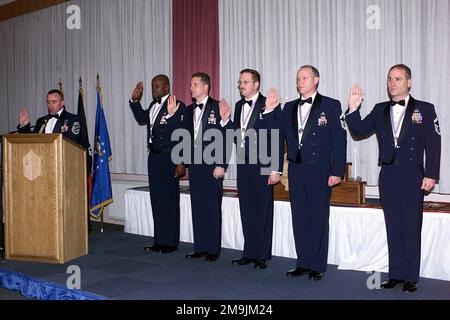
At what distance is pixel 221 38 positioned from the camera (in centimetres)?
610

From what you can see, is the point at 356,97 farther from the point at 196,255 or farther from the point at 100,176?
the point at 100,176

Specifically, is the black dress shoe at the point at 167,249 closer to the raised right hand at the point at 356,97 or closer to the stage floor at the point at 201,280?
the stage floor at the point at 201,280

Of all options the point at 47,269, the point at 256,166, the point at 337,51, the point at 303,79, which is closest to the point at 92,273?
the point at 47,269

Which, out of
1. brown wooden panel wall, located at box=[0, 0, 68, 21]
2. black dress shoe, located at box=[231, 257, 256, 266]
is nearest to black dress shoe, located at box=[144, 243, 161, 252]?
black dress shoe, located at box=[231, 257, 256, 266]

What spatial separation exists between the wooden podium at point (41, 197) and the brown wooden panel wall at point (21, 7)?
4.40 metres

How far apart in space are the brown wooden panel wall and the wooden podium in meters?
4.40

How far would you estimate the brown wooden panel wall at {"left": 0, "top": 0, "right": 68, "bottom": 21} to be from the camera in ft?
27.2

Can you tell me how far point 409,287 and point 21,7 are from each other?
804 cm

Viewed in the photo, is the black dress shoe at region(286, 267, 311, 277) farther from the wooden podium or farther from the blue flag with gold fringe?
the blue flag with gold fringe

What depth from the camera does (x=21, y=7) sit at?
8758 mm

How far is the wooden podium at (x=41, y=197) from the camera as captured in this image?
438 cm

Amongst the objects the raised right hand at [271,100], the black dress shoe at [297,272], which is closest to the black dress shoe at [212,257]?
the black dress shoe at [297,272]

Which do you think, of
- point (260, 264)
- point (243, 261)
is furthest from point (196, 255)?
point (260, 264)

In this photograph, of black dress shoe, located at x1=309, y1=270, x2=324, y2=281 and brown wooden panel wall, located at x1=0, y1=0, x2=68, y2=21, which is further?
brown wooden panel wall, located at x1=0, y1=0, x2=68, y2=21
